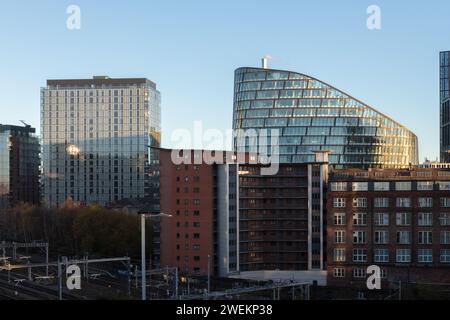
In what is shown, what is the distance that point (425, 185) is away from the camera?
54438 millimetres

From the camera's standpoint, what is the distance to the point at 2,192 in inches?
5084

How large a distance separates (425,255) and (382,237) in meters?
3.53

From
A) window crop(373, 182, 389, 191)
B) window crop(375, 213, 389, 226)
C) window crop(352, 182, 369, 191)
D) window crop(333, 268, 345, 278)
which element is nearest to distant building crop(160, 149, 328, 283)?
window crop(333, 268, 345, 278)

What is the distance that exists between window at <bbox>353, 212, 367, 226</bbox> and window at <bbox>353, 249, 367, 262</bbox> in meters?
2.16

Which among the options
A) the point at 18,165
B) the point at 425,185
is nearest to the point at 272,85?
the point at 425,185

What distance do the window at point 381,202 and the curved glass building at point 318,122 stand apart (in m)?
34.7

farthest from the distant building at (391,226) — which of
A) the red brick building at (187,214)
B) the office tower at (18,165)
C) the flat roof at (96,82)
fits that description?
the office tower at (18,165)

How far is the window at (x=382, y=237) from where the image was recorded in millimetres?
54625

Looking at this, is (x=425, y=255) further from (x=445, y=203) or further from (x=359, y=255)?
(x=359, y=255)

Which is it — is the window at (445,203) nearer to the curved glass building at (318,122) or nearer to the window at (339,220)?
the window at (339,220)

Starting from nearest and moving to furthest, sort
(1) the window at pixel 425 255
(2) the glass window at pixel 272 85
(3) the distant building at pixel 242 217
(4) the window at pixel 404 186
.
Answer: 1. (1) the window at pixel 425 255
2. (4) the window at pixel 404 186
3. (3) the distant building at pixel 242 217
4. (2) the glass window at pixel 272 85

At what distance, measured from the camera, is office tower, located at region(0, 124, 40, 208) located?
13012 cm
